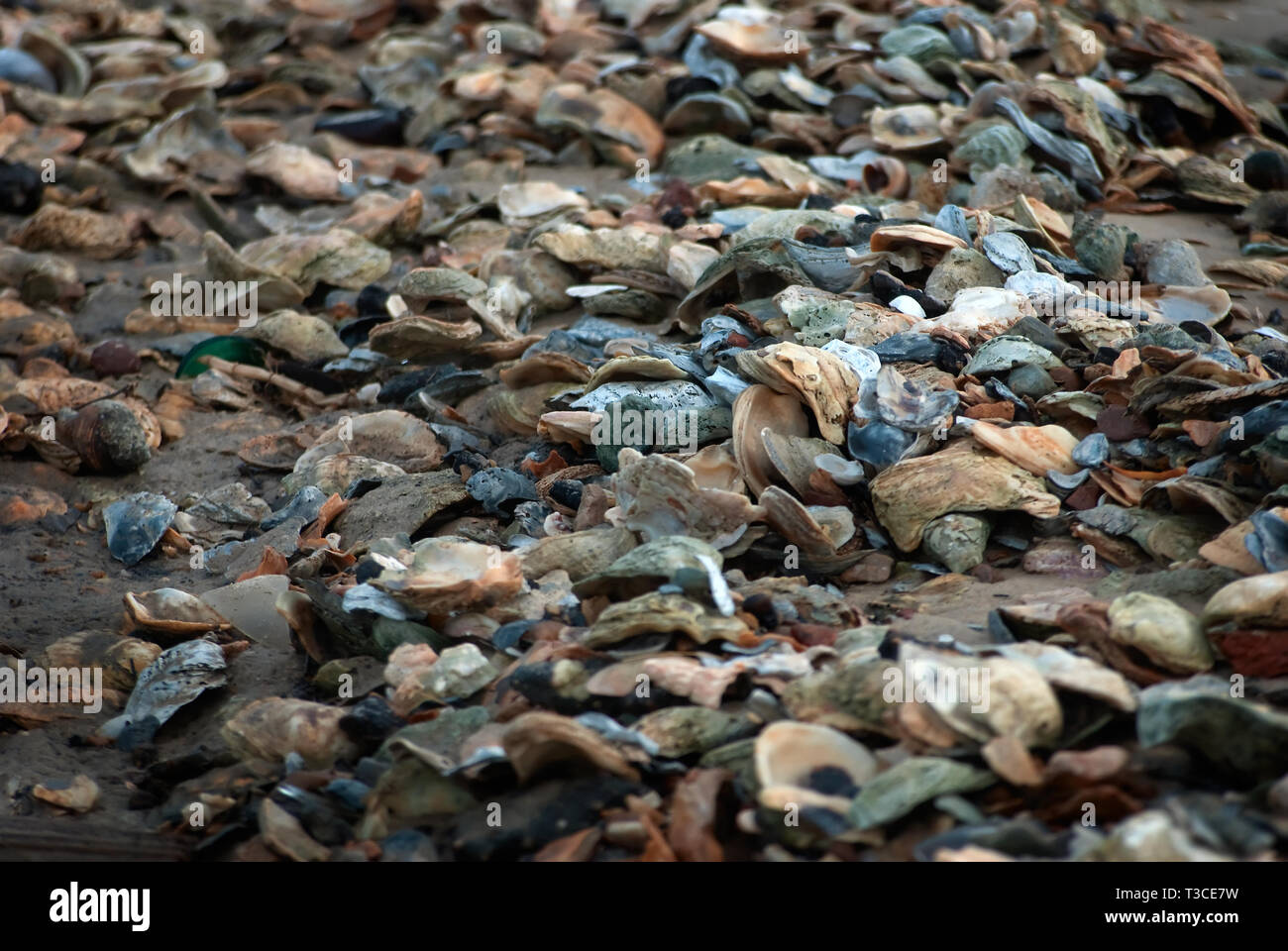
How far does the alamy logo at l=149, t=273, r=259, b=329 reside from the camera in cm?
577

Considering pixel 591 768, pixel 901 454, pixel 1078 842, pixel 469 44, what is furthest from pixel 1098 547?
pixel 469 44

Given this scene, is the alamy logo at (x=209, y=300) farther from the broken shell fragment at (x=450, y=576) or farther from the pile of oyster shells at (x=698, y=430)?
the broken shell fragment at (x=450, y=576)

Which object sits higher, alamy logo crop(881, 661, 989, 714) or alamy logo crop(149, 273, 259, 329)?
alamy logo crop(881, 661, 989, 714)

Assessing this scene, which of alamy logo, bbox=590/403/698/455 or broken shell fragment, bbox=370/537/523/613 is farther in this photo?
alamy logo, bbox=590/403/698/455

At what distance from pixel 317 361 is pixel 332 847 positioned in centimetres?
314

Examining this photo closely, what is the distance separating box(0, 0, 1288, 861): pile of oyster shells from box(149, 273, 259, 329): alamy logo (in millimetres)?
76

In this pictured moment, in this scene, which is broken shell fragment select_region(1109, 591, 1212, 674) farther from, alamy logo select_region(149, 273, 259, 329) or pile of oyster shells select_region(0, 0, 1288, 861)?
alamy logo select_region(149, 273, 259, 329)

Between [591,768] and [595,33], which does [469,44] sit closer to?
[595,33]

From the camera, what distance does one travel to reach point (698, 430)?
3967 millimetres

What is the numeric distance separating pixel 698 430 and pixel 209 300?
10.2 ft

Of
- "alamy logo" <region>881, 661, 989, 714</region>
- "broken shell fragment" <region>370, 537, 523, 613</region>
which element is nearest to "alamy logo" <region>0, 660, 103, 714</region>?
"broken shell fragment" <region>370, 537, 523, 613</region>

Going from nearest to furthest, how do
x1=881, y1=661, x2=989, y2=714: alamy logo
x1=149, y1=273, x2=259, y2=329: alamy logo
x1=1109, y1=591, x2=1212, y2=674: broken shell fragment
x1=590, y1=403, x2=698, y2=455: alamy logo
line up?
x1=881, y1=661, x2=989, y2=714: alamy logo
x1=1109, y1=591, x2=1212, y2=674: broken shell fragment
x1=590, y1=403, x2=698, y2=455: alamy logo
x1=149, y1=273, x2=259, y2=329: alamy logo

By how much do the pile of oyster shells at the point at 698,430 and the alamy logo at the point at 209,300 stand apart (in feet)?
0.25
